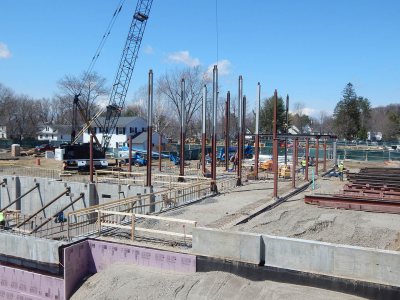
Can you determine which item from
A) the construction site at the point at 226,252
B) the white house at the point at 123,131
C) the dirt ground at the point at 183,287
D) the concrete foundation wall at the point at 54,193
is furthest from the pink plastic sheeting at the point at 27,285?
the white house at the point at 123,131

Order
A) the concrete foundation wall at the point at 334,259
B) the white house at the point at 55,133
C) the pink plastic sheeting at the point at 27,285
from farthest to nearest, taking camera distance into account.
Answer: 1. the white house at the point at 55,133
2. the pink plastic sheeting at the point at 27,285
3. the concrete foundation wall at the point at 334,259

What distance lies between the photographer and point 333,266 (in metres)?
10.3

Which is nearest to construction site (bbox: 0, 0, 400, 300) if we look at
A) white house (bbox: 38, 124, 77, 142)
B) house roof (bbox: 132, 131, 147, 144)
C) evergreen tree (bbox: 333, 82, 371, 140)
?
house roof (bbox: 132, 131, 147, 144)

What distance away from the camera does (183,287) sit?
11016mm

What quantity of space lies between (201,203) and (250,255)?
7721 millimetres

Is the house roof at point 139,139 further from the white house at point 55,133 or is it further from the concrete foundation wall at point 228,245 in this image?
the concrete foundation wall at point 228,245

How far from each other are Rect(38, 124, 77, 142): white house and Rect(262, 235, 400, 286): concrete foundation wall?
9138 centimetres

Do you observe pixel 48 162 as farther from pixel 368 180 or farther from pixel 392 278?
pixel 392 278

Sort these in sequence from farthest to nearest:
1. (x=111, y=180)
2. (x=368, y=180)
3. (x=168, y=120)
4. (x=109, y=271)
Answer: (x=168, y=120) → (x=111, y=180) → (x=368, y=180) → (x=109, y=271)

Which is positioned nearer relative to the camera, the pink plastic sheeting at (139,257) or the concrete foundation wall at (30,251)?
the pink plastic sheeting at (139,257)

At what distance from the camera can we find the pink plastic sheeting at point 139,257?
38.7 ft

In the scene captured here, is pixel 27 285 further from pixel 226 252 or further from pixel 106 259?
pixel 226 252

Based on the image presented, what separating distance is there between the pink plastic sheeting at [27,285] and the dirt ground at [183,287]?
84 cm

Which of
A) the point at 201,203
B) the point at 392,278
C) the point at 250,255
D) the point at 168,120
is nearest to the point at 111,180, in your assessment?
the point at 201,203
